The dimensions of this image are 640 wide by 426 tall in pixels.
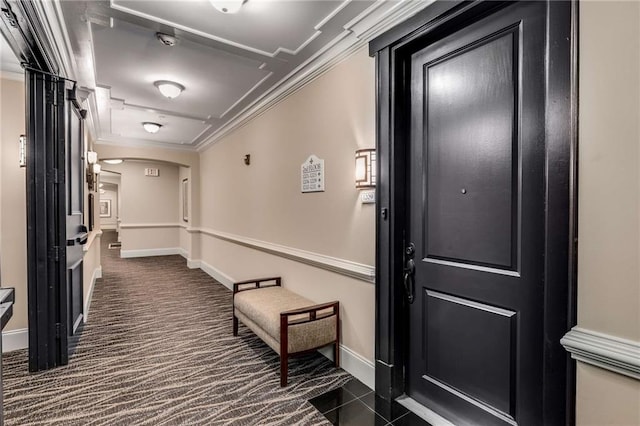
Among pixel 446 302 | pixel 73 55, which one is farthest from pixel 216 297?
pixel 446 302

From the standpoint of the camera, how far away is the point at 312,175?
300 centimetres

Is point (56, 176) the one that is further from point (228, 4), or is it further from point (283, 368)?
point (283, 368)

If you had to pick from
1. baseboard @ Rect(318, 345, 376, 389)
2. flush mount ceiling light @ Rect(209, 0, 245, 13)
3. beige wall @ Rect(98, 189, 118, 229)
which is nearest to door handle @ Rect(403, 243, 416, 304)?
baseboard @ Rect(318, 345, 376, 389)

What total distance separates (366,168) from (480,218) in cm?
84

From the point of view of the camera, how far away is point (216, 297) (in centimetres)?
478

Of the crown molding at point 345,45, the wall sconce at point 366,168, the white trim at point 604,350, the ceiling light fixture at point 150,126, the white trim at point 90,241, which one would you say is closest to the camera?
the white trim at point 604,350

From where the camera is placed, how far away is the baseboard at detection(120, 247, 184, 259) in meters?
8.34

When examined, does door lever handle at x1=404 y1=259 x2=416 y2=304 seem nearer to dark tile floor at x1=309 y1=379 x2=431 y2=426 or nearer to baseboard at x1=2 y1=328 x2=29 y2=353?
dark tile floor at x1=309 y1=379 x2=431 y2=426

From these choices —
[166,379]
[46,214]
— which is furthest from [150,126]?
[166,379]

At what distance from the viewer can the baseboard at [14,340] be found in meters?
2.95

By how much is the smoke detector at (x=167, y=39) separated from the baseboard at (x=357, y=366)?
2.79m

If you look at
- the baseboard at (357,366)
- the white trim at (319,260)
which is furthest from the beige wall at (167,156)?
the baseboard at (357,366)

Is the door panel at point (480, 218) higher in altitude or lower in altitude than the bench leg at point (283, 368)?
higher

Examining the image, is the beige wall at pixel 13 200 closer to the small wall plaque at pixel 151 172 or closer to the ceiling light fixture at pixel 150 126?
the ceiling light fixture at pixel 150 126
